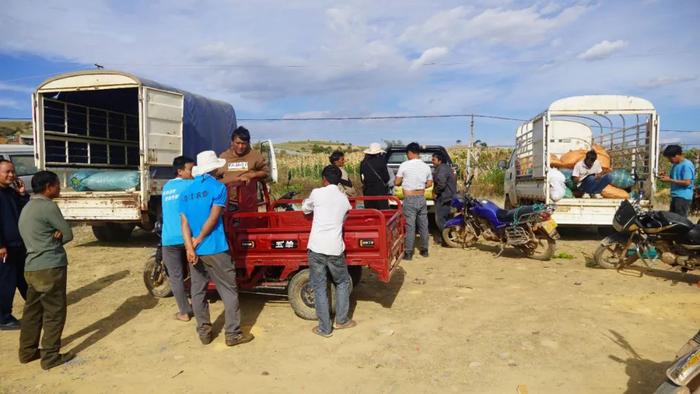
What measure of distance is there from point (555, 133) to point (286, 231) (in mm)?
8956

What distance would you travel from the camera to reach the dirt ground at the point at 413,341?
3.33 metres

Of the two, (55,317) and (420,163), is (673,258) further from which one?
(55,317)

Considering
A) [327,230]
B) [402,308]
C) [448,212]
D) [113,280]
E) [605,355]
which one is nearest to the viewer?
[605,355]

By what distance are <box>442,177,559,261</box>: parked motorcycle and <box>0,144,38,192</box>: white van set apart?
9.11m

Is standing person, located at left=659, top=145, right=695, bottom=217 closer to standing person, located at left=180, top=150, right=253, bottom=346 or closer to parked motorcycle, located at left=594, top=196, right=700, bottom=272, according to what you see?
parked motorcycle, located at left=594, top=196, right=700, bottom=272

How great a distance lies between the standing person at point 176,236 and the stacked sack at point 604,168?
22.5 ft

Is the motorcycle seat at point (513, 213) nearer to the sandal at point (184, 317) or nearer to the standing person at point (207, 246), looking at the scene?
the standing person at point (207, 246)

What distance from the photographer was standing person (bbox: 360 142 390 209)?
24.0 feet

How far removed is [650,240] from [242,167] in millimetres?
5254

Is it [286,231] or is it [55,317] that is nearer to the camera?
[55,317]

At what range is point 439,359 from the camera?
11.9ft

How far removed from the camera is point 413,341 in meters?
4.01

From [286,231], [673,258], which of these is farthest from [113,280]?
[673,258]

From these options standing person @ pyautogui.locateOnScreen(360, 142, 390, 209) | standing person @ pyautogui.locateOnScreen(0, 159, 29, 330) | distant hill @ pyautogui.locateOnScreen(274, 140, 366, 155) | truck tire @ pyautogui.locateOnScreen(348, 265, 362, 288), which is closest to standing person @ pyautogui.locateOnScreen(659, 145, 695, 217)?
standing person @ pyautogui.locateOnScreen(360, 142, 390, 209)
